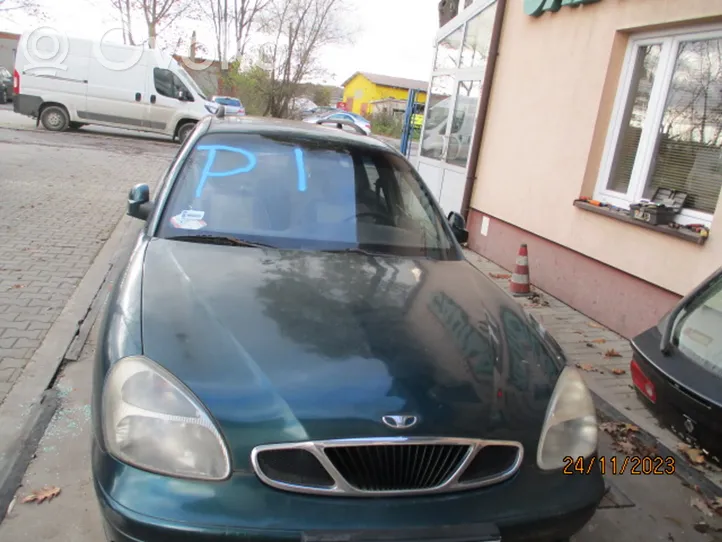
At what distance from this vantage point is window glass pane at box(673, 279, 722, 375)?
107 inches

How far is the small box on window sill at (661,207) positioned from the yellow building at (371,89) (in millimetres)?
48989

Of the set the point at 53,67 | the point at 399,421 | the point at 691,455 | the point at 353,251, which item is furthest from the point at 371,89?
the point at 399,421

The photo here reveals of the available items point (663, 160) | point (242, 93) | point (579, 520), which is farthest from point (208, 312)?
point (242, 93)

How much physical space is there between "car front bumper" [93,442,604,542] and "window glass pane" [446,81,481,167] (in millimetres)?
6982

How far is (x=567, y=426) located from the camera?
2084 mm

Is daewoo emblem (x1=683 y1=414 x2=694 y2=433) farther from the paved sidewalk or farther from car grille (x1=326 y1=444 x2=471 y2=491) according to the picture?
car grille (x1=326 y1=444 x2=471 y2=491)

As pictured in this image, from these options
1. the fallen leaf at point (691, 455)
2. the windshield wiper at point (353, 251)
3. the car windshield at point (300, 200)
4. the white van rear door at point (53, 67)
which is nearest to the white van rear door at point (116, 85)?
the white van rear door at point (53, 67)

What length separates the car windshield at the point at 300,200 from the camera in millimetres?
2922

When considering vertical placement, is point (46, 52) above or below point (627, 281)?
above

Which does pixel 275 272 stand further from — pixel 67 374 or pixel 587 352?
pixel 587 352

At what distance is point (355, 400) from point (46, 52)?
A: 59.1 ft

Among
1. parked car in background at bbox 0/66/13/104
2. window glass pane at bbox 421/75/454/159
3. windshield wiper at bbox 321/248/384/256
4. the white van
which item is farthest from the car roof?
parked car in background at bbox 0/66/13/104

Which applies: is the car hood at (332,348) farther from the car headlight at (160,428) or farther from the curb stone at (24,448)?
the curb stone at (24,448)

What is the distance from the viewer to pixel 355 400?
1.80 m
